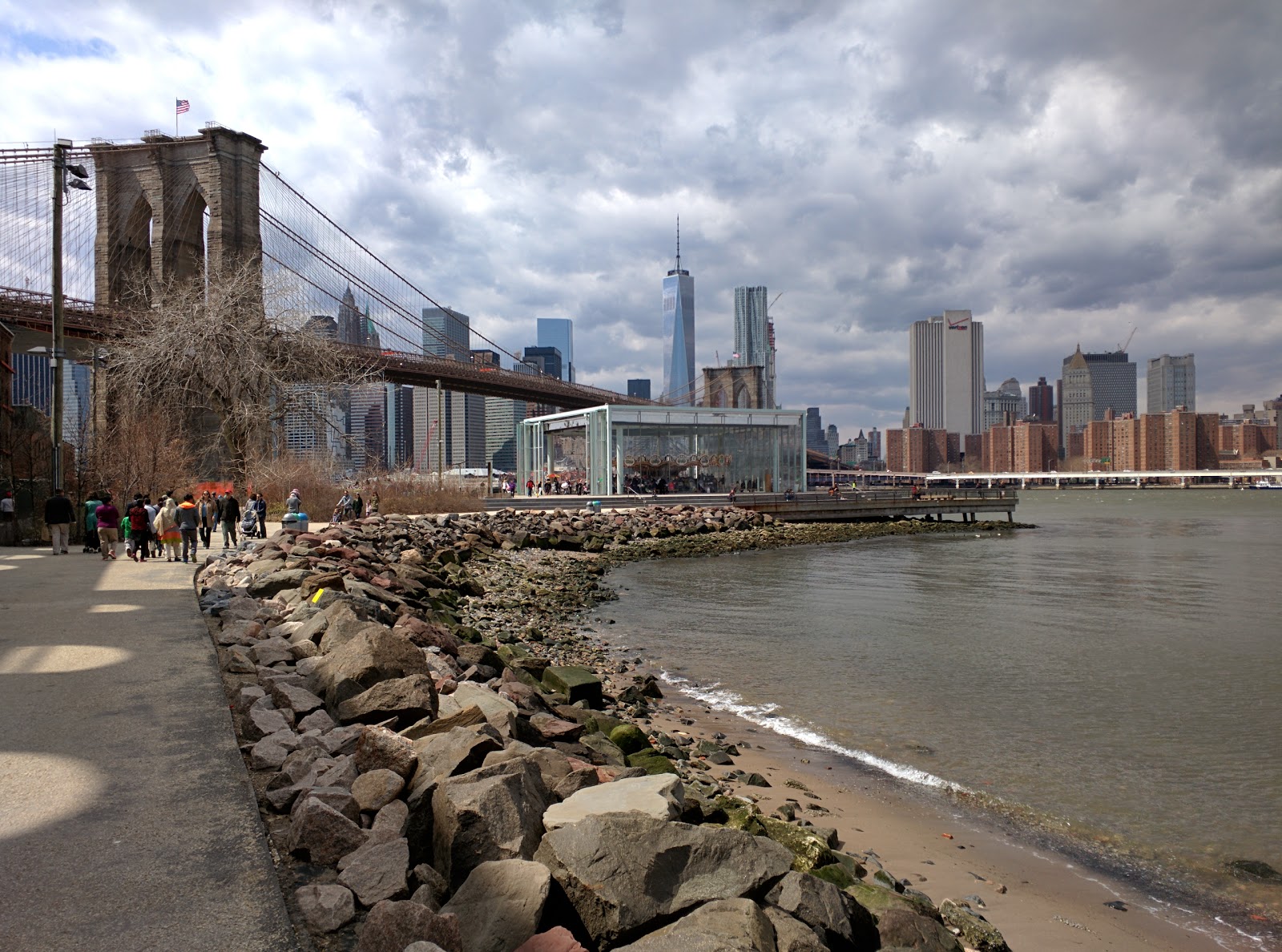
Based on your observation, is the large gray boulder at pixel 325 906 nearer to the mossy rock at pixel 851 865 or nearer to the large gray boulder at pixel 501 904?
the large gray boulder at pixel 501 904

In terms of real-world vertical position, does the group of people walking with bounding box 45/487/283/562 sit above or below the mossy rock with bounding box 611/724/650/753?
above

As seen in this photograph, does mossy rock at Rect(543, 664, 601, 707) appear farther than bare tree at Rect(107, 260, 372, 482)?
No

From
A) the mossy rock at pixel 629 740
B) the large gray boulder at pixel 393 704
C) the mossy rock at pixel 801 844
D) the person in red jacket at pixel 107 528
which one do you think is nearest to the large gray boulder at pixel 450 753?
the large gray boulder at pixel 393 704

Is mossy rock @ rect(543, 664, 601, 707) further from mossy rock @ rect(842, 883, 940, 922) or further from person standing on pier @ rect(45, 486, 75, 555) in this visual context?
person standing on pier @ rect(45, 486, 75, 555)

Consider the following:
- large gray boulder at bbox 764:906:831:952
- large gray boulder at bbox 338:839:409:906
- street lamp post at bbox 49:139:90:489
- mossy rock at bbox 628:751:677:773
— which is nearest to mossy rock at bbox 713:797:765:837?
mossy rock at bbox 628:751:677:773

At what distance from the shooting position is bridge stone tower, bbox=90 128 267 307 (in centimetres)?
4153

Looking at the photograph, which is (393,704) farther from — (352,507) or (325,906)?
(352,507)

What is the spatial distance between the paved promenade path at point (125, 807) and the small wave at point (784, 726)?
18.2 ft

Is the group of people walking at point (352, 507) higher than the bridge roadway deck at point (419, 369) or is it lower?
lower

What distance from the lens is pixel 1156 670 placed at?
12.4 m

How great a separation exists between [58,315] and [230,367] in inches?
363

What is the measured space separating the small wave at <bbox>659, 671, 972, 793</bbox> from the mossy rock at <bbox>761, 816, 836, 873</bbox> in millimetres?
2531

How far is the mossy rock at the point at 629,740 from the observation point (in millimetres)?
7277

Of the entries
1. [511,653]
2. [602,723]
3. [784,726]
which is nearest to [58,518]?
[511,653]
